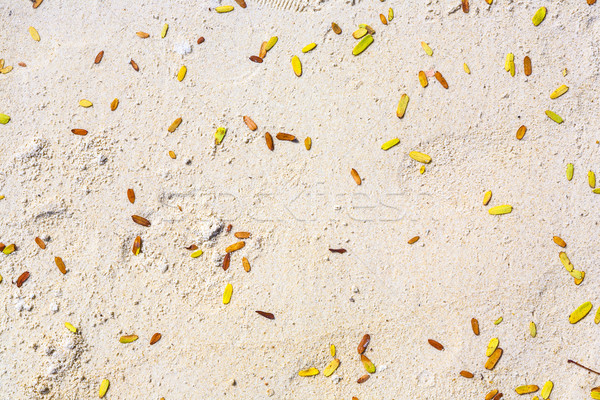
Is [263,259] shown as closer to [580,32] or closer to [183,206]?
[183,206]

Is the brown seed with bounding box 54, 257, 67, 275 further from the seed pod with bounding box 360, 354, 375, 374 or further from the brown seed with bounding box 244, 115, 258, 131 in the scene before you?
the seed pod with bounding box 360, 354, 375, 374

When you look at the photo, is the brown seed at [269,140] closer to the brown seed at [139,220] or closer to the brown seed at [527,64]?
the brown seed at [139,220]

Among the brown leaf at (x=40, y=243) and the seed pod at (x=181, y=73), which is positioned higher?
the seed pod at (x=181, y=73)

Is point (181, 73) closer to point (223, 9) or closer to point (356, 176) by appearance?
point (223, 9)

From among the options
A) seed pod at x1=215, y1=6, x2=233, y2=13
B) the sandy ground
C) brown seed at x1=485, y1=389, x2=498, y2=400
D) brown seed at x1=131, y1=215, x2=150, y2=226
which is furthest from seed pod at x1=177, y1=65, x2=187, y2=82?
brown seed at x1=485, y1=389, x2=498, y2=400

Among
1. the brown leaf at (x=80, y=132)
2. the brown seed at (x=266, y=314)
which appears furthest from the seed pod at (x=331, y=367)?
the brown leaf at (x=80, y=132)

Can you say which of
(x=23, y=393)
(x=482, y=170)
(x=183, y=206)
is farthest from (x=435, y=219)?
(x=23, y=393)
